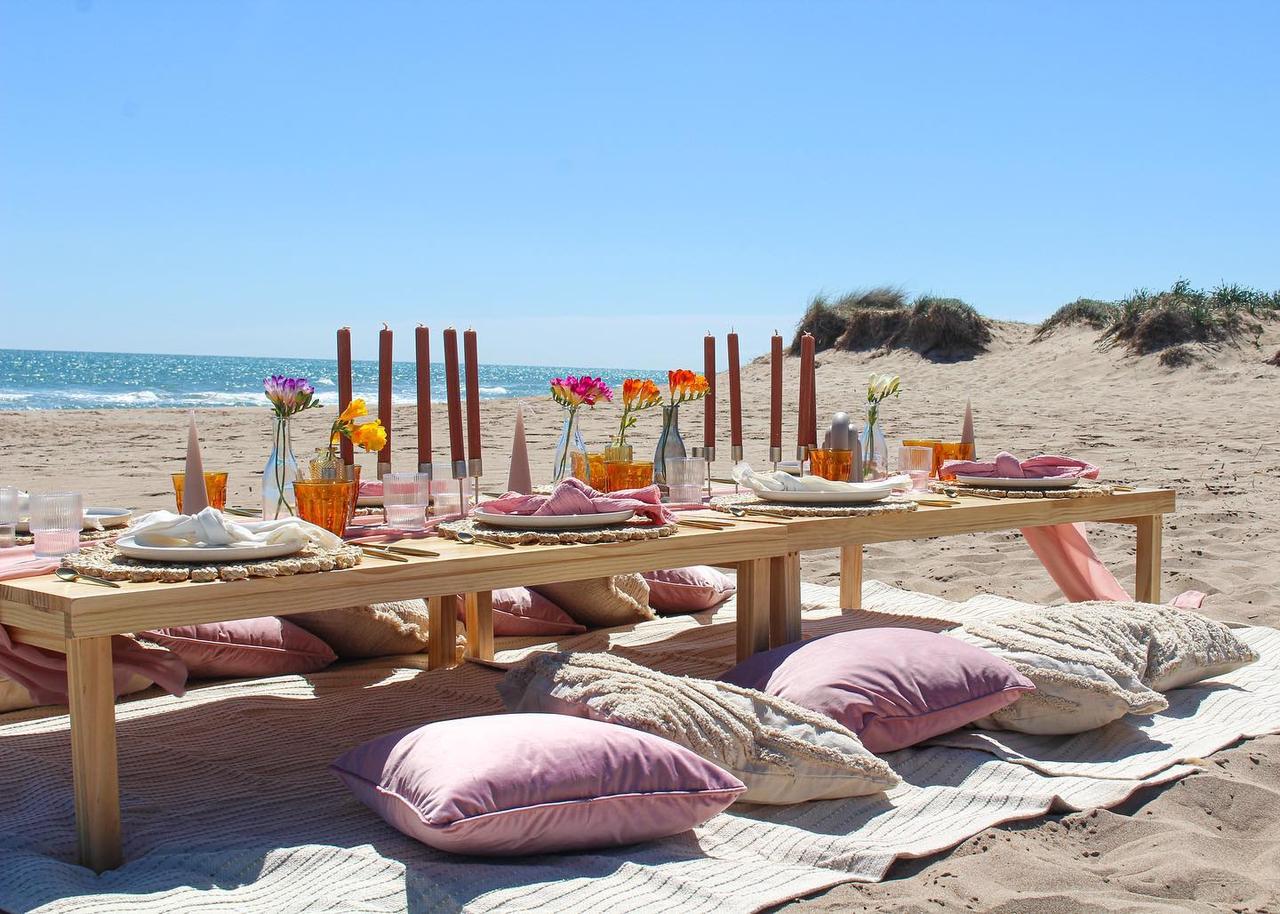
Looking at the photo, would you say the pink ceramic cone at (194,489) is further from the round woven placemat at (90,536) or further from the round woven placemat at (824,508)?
the round woven placemat at (824,508)

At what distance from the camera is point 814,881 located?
6.30ft

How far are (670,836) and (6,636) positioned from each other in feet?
3.73

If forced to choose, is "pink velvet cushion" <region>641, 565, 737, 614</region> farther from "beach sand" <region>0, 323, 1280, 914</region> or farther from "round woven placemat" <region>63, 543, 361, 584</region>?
"round woven placemat" <region>63, 543, 361, 584</region>

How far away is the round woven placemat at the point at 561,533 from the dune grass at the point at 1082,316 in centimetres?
1299

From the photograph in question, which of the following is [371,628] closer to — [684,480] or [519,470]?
[519,470]

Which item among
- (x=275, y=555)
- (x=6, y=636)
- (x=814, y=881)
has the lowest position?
(x=814, y=881)

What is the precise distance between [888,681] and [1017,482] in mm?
963

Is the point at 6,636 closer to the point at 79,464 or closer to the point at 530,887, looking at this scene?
the point at 530,887

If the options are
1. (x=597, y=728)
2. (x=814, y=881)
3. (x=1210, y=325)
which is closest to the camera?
(x=814, y=881)

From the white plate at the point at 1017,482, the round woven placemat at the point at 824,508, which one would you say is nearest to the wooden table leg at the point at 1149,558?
the white plate at the point at 1017,482

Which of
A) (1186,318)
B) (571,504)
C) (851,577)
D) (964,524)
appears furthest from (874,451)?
(1186,318)

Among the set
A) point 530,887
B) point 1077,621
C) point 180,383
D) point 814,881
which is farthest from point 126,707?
point 180,383

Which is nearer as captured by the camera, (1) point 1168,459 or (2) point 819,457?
(2) point 819,457

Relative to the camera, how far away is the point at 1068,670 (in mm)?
2668
